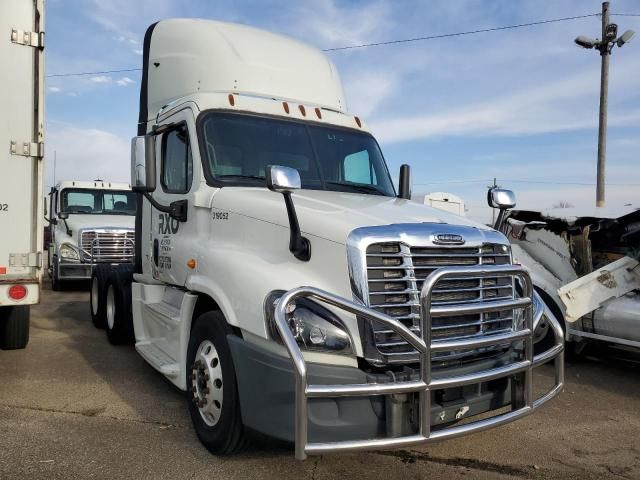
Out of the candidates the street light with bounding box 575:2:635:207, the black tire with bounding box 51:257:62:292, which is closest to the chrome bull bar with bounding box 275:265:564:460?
the black tire with bounding box 51:257:62:292

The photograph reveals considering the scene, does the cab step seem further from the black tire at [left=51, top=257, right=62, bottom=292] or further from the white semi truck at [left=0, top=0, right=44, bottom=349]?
the black tire at [left=51, top=257, right=62, bottom=292]

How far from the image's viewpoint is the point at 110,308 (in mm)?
7367

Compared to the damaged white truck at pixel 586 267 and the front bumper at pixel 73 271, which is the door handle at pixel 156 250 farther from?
the front bumper at pixel 73 271

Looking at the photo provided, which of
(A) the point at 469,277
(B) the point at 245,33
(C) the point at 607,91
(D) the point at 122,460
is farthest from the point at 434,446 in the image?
(C) the point at 607,91

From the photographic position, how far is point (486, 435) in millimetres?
4312

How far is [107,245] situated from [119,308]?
533cm

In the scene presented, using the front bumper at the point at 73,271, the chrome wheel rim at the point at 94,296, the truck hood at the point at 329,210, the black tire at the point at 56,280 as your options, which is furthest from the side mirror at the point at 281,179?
the black tire at the point at 56,280

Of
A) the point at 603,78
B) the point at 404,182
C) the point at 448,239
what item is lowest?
the point at 448,239

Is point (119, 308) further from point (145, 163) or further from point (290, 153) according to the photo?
point (290, 153)

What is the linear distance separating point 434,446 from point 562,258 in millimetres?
3653

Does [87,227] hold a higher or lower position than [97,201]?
lower

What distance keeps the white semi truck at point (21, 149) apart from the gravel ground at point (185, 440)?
104 cm

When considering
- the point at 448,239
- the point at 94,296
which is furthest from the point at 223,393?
the point at 94,296

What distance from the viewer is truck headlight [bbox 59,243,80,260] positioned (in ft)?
39.0
